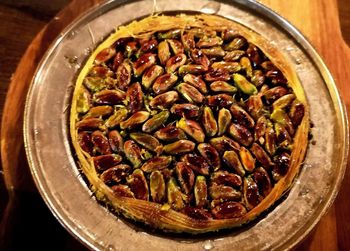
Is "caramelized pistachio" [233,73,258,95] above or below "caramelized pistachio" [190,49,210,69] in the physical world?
below

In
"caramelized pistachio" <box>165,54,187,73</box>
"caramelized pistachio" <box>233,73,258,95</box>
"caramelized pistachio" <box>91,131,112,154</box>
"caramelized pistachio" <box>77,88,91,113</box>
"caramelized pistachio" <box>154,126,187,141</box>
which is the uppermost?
"caramelized pistachio" <box>165,54,187,73</box>

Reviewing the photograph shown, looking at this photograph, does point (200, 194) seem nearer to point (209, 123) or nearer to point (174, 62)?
point (209, 123)

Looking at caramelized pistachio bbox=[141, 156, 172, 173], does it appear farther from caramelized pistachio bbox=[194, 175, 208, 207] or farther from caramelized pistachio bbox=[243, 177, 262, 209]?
caramelized pistachio bbox=[243, 177, 262, 209]

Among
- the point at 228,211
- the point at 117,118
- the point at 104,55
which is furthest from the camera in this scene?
the point at 104,55

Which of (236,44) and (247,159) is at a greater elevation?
(236,44)

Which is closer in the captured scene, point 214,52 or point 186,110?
point 186,110

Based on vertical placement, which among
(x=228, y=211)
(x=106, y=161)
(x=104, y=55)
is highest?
(x=104, y=55)

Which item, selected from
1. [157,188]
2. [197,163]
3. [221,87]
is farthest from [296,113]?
[157,188]

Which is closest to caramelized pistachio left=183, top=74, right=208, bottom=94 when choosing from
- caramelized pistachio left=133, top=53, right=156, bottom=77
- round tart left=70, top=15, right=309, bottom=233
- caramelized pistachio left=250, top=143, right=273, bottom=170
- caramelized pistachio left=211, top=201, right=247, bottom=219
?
round tart left=70, top=15, right=309, bottom=233
